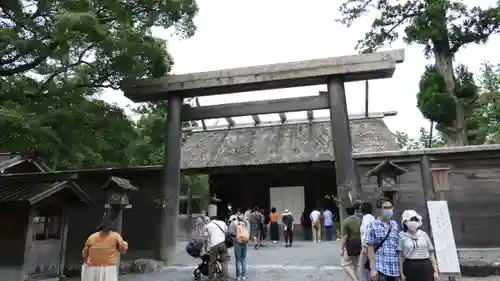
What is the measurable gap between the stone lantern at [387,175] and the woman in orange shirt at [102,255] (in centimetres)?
Result: 681

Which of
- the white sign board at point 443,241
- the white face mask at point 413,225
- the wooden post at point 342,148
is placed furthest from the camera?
the wooden post at point 342,148

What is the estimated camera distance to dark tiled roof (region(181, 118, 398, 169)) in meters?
18.6

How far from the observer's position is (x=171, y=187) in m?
11.6

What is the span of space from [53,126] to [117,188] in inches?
87.4

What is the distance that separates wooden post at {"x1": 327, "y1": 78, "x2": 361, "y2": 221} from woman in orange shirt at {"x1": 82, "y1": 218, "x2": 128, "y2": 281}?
20.9ft

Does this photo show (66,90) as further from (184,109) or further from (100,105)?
(184,109)

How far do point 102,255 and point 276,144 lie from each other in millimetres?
15200

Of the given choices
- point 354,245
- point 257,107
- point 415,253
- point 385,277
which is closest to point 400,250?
point 415,253

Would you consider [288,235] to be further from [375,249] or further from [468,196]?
[375,249]

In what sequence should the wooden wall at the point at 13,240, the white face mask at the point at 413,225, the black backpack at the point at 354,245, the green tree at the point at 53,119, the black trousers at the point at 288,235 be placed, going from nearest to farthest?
the white face mask at the point at 413,225
the black backpack at the point at 354,245
the green tree at the point at 53,119
the wooden wall at the point at 13,240
the black trousers at the point at 288,235

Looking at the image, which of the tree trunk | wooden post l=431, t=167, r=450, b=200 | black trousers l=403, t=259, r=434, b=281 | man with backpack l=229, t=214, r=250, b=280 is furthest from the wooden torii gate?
black trousers l=403, t=259, r=434, b=281

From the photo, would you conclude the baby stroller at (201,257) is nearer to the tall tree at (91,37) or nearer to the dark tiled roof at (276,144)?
the tall tree at (91,37)

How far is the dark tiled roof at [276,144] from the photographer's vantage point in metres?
18.6

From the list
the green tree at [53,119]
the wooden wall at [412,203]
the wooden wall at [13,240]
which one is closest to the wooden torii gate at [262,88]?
the wooden wall at [412,203]
